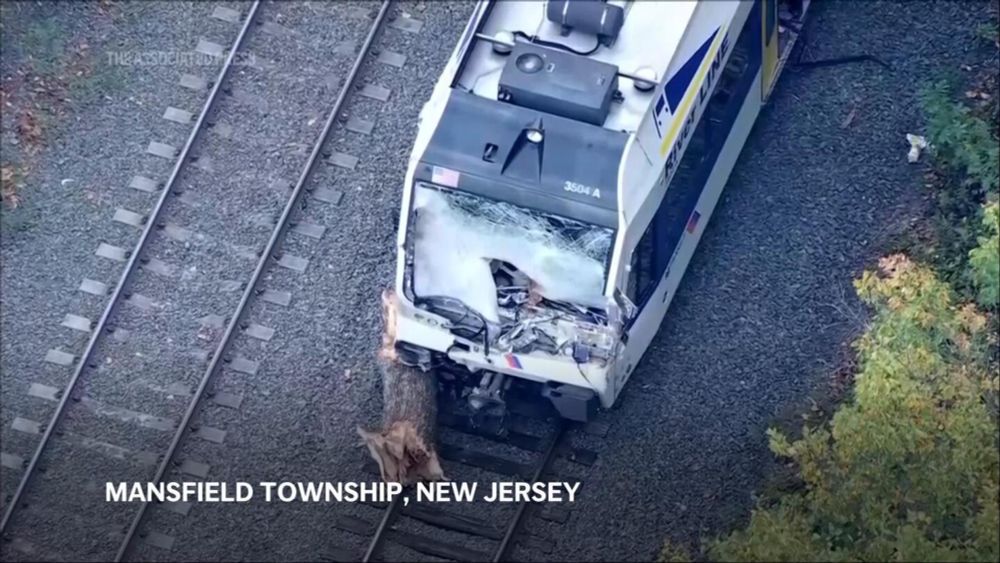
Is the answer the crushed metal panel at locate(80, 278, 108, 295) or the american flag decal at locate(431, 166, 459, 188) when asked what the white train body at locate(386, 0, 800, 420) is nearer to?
the american flag decal at locate(431, 166, 459, 188)

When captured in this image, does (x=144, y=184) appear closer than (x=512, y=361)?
No

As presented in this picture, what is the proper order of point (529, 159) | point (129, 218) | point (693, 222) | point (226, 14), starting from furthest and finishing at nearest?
point (226, 14) → point (129, 218) → point (693, 222) → point (529, 159)

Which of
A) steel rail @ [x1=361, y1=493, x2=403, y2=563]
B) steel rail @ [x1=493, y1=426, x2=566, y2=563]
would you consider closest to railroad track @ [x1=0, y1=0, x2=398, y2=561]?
steel rail @ [x1=361, y1=493, x2=403, y2=563]

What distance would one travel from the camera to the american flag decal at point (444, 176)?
12.0 meters

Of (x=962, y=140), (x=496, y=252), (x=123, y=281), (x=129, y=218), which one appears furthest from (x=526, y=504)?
(x=962, y=140)

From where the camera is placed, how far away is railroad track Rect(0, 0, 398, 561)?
1289 cm

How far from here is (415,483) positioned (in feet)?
42.0

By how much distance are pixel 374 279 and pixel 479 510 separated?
7.57 feet

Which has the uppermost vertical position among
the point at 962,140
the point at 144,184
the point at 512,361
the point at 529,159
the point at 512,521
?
the point at 962,140

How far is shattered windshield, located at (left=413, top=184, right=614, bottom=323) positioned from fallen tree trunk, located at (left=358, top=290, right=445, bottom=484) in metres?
0.54

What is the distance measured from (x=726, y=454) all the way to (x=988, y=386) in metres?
2.18

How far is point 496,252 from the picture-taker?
12.2 metres

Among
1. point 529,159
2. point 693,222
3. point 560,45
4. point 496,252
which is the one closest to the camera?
point 529,159

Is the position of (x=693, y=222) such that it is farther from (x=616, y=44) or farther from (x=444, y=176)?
(x=444, y=176)
